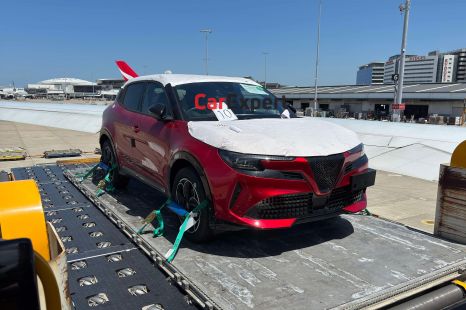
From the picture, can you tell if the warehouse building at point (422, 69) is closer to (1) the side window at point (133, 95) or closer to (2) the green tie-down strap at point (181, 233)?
(1) the side window at point (133, 95)

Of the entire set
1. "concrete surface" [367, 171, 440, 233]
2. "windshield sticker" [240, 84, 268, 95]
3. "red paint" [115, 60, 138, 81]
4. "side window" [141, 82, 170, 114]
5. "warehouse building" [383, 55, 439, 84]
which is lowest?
"concrete surface" [367, 171, 440, 233]

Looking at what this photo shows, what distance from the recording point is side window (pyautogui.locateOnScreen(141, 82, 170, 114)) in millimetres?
4160

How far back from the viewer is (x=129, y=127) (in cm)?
465

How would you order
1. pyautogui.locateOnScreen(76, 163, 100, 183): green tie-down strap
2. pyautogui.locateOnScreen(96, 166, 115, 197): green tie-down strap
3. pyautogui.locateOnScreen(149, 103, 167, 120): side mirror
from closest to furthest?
pyautogui.locateOnScreen(149, 103, 167, 120): side mirror < pyautogui.locateOnScreen(96, 166, 115, 197): green tie-down strap < pyautogui.locateOnScreen(76, 163, 100, 183): green tie-down strap

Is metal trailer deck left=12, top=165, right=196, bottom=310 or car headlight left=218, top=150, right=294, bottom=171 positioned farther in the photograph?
car headlight left=218, top=150, right=294, bottom=171

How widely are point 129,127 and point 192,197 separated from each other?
1683mm

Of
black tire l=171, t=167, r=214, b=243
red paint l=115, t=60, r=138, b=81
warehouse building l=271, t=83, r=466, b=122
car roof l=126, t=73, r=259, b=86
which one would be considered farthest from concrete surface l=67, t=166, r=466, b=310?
warehouse building l=271, t=83, r=466, b=122

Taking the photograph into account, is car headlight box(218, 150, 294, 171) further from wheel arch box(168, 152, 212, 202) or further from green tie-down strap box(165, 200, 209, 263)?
green tie-down strap box(165, 200, 209, 263)

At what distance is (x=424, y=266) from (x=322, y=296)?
3.28 feet

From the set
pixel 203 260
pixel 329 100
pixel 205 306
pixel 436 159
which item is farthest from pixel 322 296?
pixel 329 100

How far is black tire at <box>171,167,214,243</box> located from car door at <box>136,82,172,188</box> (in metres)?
0.32

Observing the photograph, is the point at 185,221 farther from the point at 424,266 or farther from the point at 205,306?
the point at 424,266

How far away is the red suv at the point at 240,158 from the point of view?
295 centimetres

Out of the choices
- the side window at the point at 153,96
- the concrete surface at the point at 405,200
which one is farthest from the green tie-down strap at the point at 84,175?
the concrete surface at the point at 405,200
